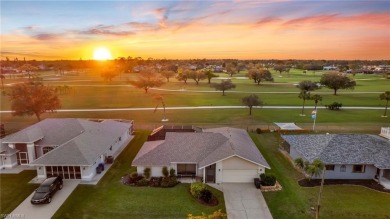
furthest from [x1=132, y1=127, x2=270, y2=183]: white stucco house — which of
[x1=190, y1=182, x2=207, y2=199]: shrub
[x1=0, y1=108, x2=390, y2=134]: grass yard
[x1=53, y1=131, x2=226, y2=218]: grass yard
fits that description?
[x1=0, y1=108, x2=390, y2=134]: grass yard

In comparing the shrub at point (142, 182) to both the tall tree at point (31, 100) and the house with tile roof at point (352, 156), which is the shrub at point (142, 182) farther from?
the tall tree at point (31, 100)

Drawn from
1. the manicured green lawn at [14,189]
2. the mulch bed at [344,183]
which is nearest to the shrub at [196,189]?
the mulch bed at [344,183]

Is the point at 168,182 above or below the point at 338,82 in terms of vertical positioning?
below

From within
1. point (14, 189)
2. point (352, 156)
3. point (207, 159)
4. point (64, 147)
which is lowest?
point (14, 189)

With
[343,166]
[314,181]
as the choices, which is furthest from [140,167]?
[343,166]

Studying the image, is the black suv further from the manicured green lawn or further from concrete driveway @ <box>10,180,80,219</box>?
the manicured green lawn

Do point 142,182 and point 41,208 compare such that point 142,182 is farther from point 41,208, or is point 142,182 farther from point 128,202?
point 41,208

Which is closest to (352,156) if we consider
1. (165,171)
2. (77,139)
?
(165,171)
